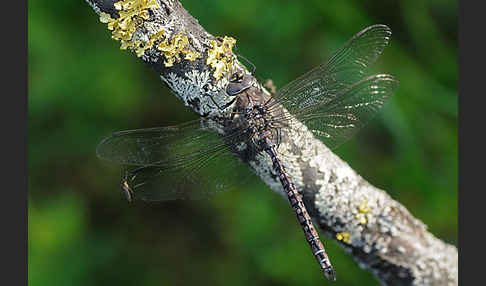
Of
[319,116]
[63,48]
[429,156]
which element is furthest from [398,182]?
[63,48]

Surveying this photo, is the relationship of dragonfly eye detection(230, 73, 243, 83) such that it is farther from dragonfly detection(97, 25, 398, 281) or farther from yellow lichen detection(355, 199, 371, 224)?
yellow lichen detection(355, 199, 371, 224)

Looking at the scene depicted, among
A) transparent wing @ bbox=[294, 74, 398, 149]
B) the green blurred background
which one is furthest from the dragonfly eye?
the green blurred background

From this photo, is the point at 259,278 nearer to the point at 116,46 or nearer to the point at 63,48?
the point at 116,46

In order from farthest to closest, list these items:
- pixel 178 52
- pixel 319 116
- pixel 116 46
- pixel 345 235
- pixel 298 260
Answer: pixel 116 46 < pixel 298 260 < pixel 319 116 < pixel 345 235 < pixel 178 52

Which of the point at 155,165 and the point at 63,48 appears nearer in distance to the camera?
the point at 155,165

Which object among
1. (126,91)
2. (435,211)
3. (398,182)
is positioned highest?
(126,91)

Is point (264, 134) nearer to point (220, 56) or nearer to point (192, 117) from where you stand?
point (220, 56)

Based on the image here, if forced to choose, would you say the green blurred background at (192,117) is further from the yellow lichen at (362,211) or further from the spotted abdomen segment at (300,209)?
the yellow lichen at (362,211)

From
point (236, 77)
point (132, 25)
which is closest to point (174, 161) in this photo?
point (236, 77)
